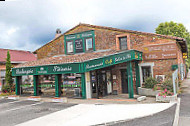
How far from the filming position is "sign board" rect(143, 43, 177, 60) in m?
12.2

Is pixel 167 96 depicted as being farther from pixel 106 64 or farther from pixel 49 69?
pixel 49 69

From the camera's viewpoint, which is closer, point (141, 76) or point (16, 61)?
point (141, 76)

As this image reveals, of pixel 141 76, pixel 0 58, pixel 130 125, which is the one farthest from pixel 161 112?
pixel 0 58

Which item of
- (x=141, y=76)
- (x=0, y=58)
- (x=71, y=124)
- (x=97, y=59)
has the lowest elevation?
(x=71, y=124)

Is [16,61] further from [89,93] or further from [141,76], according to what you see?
[141,76]

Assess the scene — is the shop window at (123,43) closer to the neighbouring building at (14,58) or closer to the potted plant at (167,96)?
the potted plant at (167,96)

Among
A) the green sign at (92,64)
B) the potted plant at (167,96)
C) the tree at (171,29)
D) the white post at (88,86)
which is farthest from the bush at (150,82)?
the tree at (171,29)

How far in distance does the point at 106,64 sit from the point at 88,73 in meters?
1.49

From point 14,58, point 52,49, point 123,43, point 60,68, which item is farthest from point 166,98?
point 14,58

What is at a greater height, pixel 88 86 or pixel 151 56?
pixel 151 56

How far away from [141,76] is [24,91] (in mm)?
11039

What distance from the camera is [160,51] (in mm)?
12641

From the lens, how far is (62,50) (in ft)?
55.4

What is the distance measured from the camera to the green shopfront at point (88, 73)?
11138 millimetres
